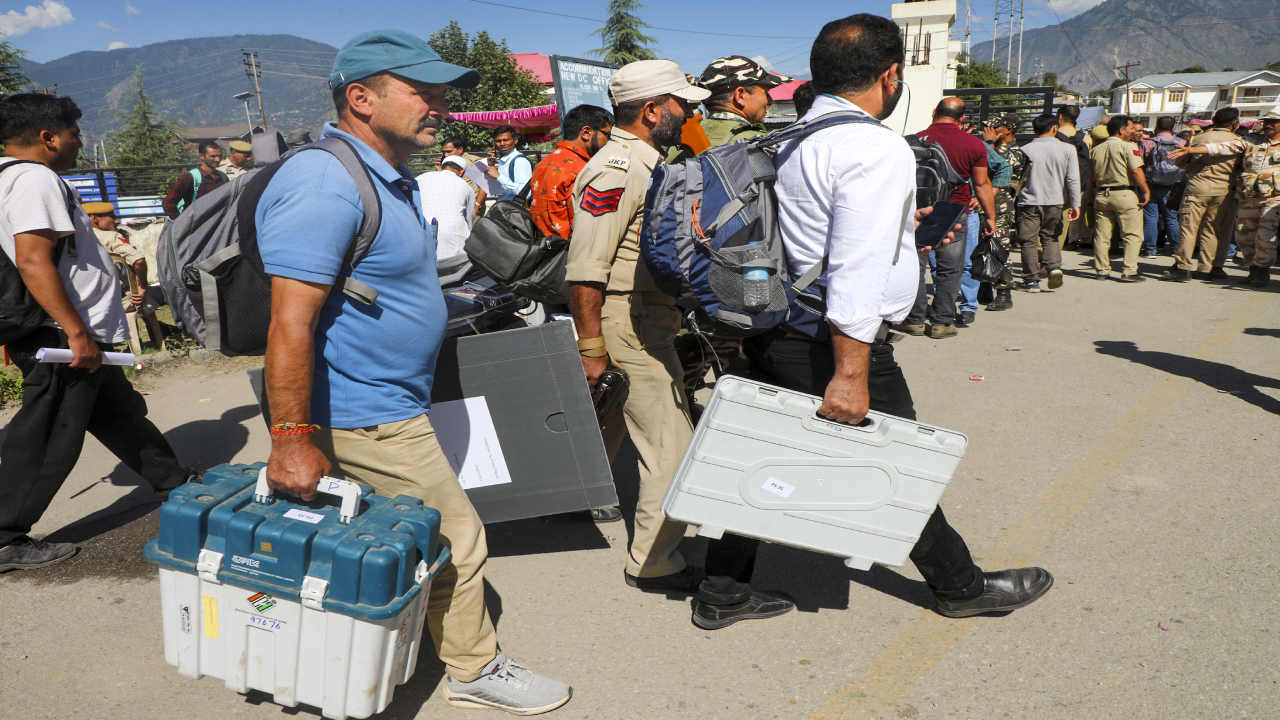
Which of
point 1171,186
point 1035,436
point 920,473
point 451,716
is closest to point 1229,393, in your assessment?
point 1035,436

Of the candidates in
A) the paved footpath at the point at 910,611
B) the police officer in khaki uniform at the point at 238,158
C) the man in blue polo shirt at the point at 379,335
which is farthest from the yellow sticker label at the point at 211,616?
the police officer in khaki uniform at the point at 238,158

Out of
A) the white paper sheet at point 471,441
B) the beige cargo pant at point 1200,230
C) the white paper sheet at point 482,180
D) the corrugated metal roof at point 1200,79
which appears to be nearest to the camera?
the white paper sheet at point 471,441

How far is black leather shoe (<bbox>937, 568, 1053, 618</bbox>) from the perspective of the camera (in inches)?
111

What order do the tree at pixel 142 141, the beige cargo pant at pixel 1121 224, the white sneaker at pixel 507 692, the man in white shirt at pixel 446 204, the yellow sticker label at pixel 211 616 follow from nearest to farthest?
the yellow sticker label at pixel 211 616 → the white sneaker at pixel 507 692 → the man in white shirt at pixel 446 204 → the beige cargo pant at pixel 1121 224 → the tree at pixel 142 141

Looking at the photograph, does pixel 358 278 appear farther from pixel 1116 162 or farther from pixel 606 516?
pixel 1116 162

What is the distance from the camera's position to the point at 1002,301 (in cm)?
816

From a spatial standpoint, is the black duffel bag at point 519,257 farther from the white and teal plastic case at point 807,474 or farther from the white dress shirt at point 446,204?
the white dress shirt at point 446,204

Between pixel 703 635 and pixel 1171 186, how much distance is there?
1120 centimetres

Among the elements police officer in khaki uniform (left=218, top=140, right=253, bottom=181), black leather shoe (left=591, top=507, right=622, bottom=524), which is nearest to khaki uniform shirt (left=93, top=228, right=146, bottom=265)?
A: police officer in khaki uniform (left=218, top=140, right=253, bottom=181)

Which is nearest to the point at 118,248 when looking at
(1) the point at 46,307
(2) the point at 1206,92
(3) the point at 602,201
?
(1) the point at 46,307

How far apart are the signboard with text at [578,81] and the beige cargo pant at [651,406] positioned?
4282mm

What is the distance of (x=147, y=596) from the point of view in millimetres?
3199

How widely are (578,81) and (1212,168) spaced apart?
7.33 metres

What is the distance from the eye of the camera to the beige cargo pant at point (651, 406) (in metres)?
3.04
